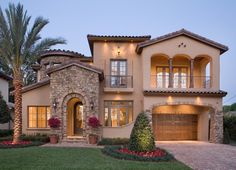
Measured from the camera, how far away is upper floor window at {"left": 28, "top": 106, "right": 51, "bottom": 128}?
19.3 meters

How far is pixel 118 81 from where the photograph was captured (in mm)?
19578

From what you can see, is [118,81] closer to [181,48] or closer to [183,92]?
[183,92]

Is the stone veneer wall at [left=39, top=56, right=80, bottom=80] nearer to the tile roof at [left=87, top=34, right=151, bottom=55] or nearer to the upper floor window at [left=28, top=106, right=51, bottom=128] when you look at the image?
the tile roof at [left=87, top=34, right=151, bottom=55]

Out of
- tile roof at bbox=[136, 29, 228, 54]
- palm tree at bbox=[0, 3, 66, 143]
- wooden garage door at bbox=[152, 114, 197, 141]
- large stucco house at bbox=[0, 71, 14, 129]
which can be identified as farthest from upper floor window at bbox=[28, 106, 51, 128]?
tile roof at bbox=[136, 29, 228, 54]

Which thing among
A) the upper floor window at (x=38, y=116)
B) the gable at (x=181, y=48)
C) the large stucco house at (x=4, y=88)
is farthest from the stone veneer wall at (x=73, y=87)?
the large stucco house at (x=4, y=88)

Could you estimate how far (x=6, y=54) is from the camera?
15.7m

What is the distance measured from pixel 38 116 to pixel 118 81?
7241 millimetres

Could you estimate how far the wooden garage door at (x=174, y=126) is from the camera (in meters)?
19.8

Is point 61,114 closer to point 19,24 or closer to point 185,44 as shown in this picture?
point 19,24

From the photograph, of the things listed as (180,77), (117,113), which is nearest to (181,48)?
(180,77)

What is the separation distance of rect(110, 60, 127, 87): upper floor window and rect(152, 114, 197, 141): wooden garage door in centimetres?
399

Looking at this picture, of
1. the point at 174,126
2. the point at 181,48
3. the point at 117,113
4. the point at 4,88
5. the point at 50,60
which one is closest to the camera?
the point at 181,48

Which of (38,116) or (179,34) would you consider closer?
(179,34)

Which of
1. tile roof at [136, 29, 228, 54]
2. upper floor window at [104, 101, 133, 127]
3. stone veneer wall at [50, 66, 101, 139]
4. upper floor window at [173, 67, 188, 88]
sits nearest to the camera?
stone veneer wall at [50, 66, 101, 139]
